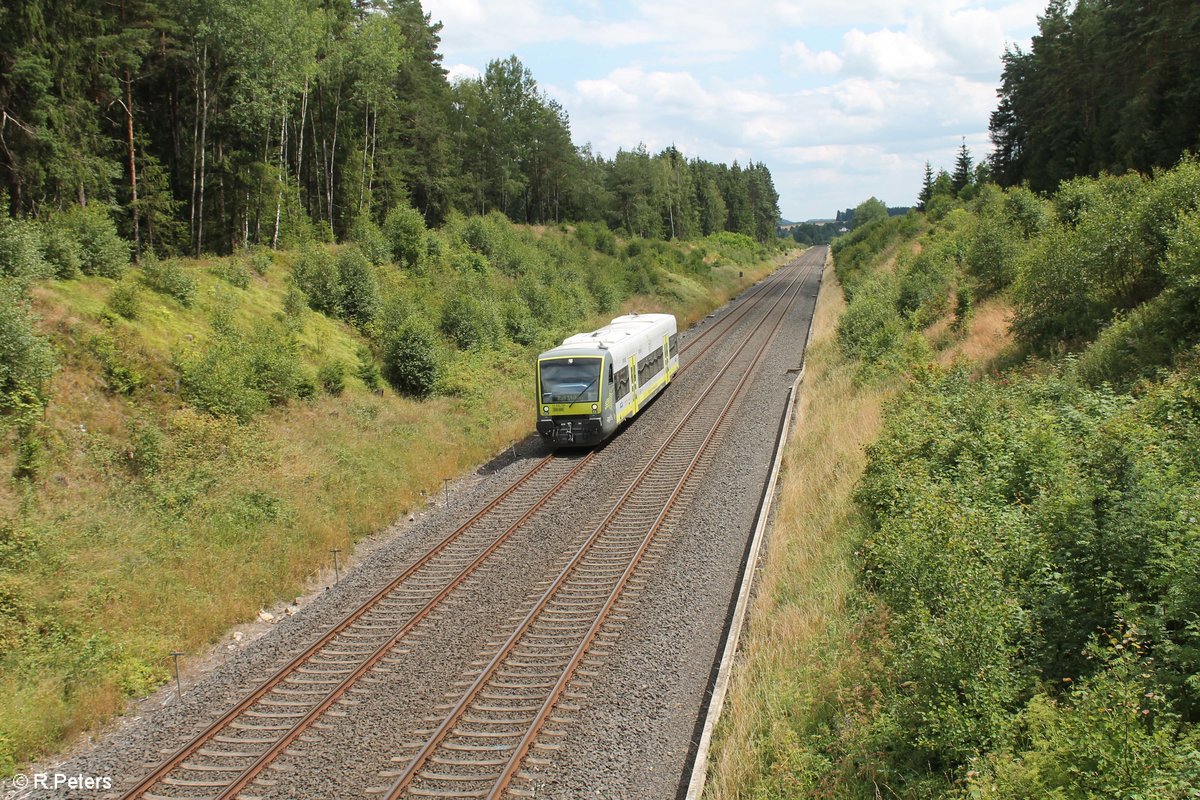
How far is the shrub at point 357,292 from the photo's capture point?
87.2 feet

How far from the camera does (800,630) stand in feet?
33.6

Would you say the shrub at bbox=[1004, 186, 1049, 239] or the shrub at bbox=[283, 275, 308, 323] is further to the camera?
the shrub at bbox=[1004, 186, 1049, 239]

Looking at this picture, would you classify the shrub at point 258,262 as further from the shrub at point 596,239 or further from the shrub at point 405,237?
the shrub at point 596,239

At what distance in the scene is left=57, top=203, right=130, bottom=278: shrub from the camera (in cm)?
1880

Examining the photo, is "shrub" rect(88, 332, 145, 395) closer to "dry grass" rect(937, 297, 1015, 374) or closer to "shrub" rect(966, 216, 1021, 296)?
"dry grass" rect(937, 297, 1015, 374)

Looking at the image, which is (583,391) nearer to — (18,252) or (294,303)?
(294,303)

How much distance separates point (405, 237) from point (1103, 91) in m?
38.0

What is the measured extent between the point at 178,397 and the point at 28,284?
3.66 metres

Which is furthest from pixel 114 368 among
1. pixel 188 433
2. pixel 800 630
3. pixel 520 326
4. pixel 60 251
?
pixel 520 326

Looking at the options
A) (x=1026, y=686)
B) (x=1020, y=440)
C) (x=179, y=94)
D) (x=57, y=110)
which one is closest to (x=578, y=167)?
(x=179, y=94)

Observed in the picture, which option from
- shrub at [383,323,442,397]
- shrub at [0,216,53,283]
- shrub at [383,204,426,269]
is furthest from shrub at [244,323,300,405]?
shrub at [383,204,426,269]

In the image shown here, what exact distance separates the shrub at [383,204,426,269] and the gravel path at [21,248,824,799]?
759 inches

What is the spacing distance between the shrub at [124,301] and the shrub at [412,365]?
7482 millimetres

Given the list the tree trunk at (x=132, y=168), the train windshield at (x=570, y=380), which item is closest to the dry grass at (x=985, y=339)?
the train windshield at (x=570, y=380)
